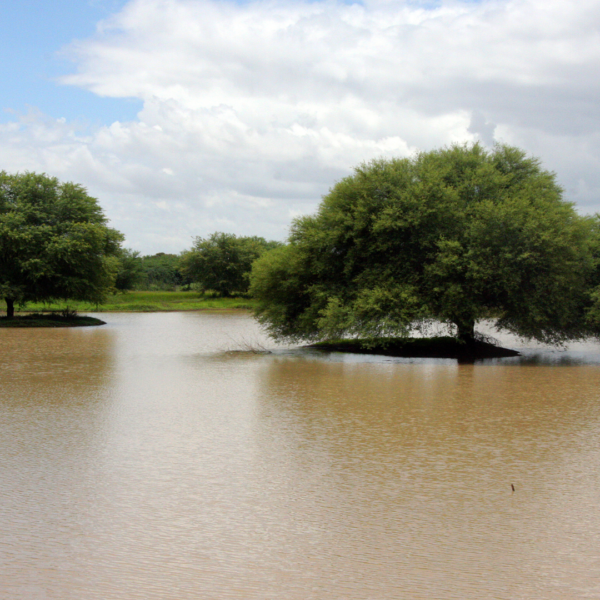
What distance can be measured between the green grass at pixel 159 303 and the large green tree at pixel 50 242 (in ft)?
63.7

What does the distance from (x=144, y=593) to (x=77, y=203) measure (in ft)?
155

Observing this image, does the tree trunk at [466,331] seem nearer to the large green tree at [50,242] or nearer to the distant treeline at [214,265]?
the large green tree at [50,242]

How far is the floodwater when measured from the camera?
6531 millimetres

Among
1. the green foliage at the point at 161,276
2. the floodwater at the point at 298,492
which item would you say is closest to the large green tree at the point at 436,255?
the floodwater at the point at 298,492

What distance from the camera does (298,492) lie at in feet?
30.2

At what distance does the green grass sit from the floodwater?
54897mm

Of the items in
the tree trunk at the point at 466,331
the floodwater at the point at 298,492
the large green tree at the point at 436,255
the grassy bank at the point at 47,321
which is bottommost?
the floodwater at the point at 298,492

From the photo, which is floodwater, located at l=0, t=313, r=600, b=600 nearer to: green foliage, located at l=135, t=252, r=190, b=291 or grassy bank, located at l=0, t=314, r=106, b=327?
grassy bank, located at l=0, t=314, r=106, b=327

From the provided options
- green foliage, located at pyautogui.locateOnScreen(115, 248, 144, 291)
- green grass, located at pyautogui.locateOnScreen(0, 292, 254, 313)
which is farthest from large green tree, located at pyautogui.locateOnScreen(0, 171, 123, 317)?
green foliage, located at pyautogui.locateOnScreen(115, 248, 144, 291)

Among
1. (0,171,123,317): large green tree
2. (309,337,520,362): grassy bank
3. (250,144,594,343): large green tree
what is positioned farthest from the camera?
(0,171,123,317): large green tree

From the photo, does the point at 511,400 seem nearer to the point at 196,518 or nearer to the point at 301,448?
the point at 301,448

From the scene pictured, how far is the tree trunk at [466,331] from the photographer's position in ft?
93.9

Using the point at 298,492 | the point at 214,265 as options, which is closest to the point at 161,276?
the point at 214,265

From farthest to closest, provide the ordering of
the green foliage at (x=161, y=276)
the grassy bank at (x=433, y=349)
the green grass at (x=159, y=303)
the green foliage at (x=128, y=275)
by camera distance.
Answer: the green foliage at (x=161, y=276)
the green foliage at (x=128, y=275)
the green grass at (x=159, y=303)
the grassy bank at (x=433, y=349)
